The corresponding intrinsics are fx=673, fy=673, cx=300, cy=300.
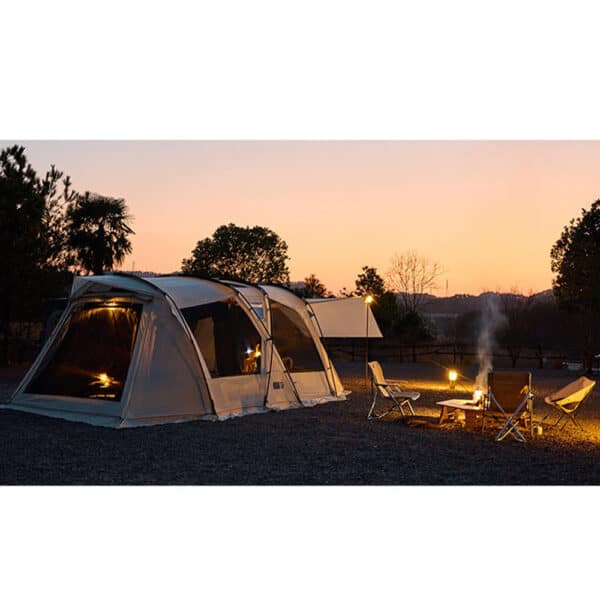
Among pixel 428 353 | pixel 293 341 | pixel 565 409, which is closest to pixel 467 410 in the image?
pixel 565 409

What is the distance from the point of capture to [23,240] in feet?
44.4

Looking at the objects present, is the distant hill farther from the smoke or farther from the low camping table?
the low camping table

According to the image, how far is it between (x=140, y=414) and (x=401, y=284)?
2319 centimetres

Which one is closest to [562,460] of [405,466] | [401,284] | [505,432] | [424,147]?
[505,432]

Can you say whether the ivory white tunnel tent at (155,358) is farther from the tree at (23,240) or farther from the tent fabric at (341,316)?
the tree at (23,240)

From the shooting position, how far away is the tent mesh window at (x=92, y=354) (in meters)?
7.91

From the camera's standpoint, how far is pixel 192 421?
7684 mm

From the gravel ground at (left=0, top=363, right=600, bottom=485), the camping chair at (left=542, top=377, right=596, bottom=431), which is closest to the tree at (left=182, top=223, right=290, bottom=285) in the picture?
the gravel ground at (left=0, top=363, right=600, bottom=485)

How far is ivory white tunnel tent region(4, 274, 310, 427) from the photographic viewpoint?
25.2 ft

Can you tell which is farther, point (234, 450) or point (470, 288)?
point (470, 288)

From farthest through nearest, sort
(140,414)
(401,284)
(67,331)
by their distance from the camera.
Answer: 1. (401,284)
2. (67,331)
3. (140,414)

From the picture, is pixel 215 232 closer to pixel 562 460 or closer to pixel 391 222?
pixel 391 222

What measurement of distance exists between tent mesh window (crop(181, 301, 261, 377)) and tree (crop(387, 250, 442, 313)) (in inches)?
814

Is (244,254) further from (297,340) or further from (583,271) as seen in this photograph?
(297,340)
